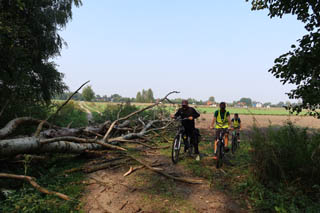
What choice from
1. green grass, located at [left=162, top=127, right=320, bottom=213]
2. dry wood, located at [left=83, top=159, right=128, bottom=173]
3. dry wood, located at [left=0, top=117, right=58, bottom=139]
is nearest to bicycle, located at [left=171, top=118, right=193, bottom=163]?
green grass, located at [left=162, top=127, right=320, bottom=213]

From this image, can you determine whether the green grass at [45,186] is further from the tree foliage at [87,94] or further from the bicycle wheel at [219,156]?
the tree foliage at [87,94]

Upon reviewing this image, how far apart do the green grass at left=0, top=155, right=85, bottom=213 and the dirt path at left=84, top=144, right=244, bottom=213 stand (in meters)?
0.34

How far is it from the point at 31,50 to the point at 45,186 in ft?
40.8

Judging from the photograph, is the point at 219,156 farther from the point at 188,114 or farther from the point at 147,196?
the point at 147,196

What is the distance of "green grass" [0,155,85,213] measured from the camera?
10.7 ft

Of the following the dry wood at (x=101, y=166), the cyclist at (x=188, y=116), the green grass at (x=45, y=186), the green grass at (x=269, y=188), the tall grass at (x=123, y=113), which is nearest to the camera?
the green grass at (x=45, y=186)

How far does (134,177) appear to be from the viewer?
509cm

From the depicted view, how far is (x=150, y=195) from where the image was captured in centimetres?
405

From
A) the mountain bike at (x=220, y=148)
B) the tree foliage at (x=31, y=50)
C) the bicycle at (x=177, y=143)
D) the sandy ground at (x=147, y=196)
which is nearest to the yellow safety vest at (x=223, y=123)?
the mountain bike at (x=220, y=148)

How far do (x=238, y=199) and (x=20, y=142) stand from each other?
5.04 m

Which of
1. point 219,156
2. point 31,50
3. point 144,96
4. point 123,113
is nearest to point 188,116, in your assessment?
point 219,156

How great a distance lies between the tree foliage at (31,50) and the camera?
8317 mm

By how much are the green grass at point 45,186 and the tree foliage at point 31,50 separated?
3344 millimetres

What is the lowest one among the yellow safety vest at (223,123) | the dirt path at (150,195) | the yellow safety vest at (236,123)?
the dirt path at (150,195)
